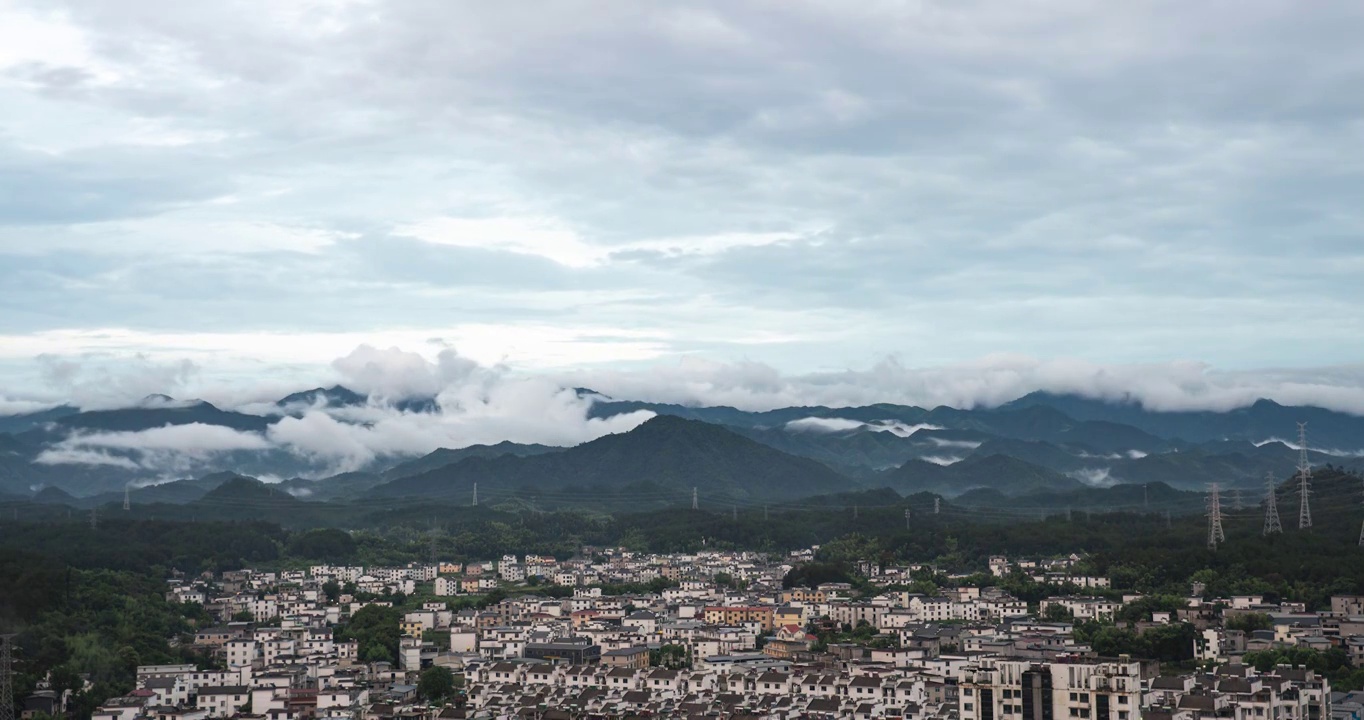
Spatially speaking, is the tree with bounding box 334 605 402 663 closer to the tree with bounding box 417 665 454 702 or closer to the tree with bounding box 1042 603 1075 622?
the tree with bounding box 417 665 454 702

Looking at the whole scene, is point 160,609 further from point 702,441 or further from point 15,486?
point 15,486

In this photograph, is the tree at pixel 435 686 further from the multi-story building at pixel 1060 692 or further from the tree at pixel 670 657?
the multi-story building at pixel 1060 692

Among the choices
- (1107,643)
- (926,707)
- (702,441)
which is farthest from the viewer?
(702,441)

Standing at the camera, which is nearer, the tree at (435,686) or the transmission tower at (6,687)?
the transmission tower at (6,687)

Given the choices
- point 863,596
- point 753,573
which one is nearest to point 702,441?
point 753,573

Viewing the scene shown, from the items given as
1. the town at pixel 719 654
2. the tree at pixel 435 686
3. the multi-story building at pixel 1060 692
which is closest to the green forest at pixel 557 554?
the town at pixel 719 654

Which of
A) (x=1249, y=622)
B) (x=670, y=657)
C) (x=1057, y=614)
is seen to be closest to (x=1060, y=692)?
(x=670, y=657)

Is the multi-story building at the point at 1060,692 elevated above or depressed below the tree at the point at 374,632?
above
